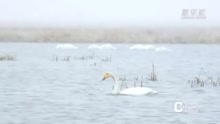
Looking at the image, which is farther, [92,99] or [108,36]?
[108,36]

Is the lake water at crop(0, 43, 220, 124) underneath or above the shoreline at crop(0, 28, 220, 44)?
underneath


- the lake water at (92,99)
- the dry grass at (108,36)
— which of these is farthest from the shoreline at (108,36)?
the lake water at (92,99)

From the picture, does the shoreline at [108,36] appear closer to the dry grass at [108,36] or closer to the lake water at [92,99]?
the dry grass at [108,36]

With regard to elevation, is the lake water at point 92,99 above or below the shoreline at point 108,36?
below

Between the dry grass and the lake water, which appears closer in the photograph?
the lake water

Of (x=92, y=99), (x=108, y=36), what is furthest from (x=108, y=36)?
(x=92, y=99)

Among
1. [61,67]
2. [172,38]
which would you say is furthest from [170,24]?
[172,38]

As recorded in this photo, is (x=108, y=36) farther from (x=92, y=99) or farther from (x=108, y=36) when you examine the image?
(x=92, y=99)

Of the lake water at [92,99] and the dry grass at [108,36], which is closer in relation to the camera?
the lake water at [92,99]

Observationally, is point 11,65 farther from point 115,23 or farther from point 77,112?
point 77,112

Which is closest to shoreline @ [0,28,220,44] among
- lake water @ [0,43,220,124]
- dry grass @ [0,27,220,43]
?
dry grass @ [0,27,220,43]

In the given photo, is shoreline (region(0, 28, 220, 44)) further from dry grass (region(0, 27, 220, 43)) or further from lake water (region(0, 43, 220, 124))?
lake water (region(0, 43, 220, 124))

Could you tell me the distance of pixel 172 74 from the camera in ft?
76.0

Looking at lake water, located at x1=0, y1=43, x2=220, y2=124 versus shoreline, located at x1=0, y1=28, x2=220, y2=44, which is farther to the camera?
shoreline, located at x1=0, y1=28, x2=220, y2=44
